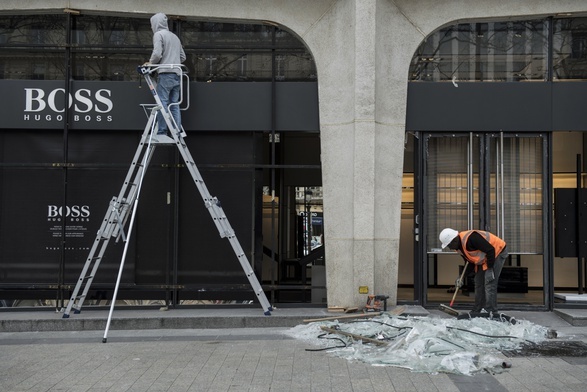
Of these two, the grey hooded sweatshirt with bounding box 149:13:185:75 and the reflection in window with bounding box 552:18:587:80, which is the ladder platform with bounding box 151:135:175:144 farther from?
the reflection in window with bounding box 552:18:587:80

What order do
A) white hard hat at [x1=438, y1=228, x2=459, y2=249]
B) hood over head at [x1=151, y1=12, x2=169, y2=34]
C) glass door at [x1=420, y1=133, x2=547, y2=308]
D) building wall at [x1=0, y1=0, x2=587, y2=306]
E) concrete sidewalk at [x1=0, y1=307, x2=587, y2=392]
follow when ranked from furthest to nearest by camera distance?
glass door at [x1=420, y1=133, x2=547, y2=308], building wall at [x1=0, y1=0, x2=587, y2=306], hood over head at [x1=151, y1=12, x2=169, y2=34], white hard hat at [x1=438, y1=228, x2=459, y2=249], concrete sidewalk at [x1=0, y1=307, x2=587, y2=392]

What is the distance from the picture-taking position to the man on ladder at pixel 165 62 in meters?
11.4

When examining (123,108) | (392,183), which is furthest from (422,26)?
(123,108)

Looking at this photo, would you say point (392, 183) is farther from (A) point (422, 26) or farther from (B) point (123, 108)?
(B) point (123, 108)

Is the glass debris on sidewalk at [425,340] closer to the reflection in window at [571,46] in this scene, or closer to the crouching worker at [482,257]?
the crouching worker at [482,257]

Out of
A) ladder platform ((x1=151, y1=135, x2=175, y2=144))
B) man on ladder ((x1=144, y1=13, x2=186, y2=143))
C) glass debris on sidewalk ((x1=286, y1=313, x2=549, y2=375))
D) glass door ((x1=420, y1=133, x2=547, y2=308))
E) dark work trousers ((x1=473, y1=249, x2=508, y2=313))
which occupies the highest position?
man on ladder ((x1=144, y1=13, x2=186, y2=143))

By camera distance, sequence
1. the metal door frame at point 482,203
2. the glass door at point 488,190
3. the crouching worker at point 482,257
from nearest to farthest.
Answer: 1. the crouching worker at point 482,257
2. the metal door frame at point 482,203
3. the glass door at point 488,190

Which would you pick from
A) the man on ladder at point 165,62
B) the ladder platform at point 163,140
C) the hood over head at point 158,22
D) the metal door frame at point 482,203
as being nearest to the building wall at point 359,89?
the metal door frame at point 482,203

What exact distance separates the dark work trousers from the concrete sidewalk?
986 mm

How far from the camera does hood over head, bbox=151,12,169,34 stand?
1150cm

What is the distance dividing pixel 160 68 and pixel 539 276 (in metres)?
7.50

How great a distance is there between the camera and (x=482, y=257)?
36.4ft

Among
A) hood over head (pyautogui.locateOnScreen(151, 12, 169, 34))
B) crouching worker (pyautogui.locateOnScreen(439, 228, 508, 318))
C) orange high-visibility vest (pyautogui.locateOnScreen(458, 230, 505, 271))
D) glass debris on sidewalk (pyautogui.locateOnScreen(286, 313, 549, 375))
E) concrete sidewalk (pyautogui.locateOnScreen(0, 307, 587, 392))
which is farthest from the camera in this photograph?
hood over head (pyautogui.locateOnScreen(151, 12, 169, 34))

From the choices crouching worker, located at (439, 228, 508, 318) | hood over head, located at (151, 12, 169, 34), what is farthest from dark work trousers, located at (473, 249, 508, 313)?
hood over head, located at (151, 12, 169, 34)
